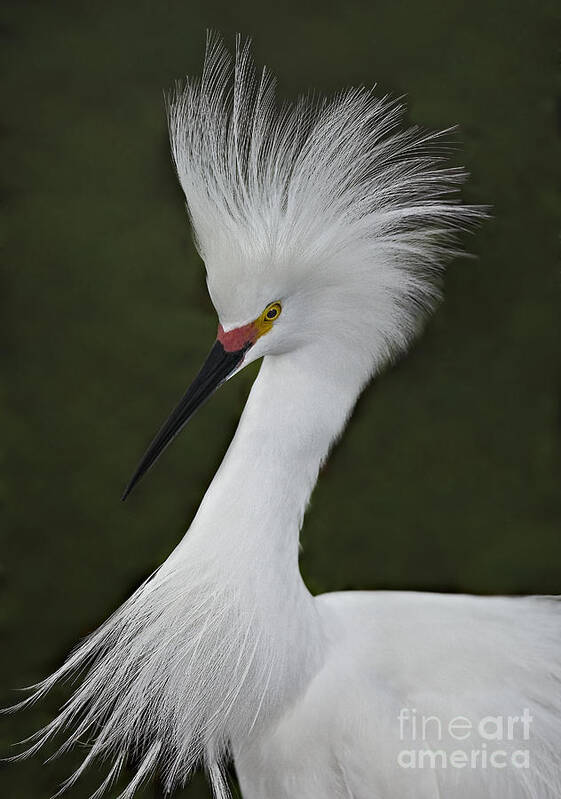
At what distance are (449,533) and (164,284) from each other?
0.94 meters

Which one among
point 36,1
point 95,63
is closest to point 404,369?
point 95,63

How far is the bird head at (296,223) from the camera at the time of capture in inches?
33.2

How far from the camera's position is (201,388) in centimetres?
89

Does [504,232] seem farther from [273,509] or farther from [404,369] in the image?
Answer: [273,509]

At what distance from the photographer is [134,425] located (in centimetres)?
202

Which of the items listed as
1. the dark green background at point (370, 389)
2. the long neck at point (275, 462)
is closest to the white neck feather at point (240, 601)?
the long neck at point (275, 462)

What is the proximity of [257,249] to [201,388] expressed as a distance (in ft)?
0.53

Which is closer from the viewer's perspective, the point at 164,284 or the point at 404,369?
the point at 404,369

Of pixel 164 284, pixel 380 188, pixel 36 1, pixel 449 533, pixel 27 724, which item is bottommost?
pixel 449 533

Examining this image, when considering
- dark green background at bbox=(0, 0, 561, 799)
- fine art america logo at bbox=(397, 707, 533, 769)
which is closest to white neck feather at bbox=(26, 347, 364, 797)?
fine art america logo at bbox=(397, 707, 533, 769)

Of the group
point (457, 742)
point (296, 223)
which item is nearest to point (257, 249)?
point (296, 223)

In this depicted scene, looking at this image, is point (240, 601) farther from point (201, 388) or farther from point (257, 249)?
point (257, 249)

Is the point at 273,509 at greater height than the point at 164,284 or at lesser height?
lesser

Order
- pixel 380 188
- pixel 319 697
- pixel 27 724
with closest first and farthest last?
pixel 380 188 → pixel 319 697 → pixel 27 724
